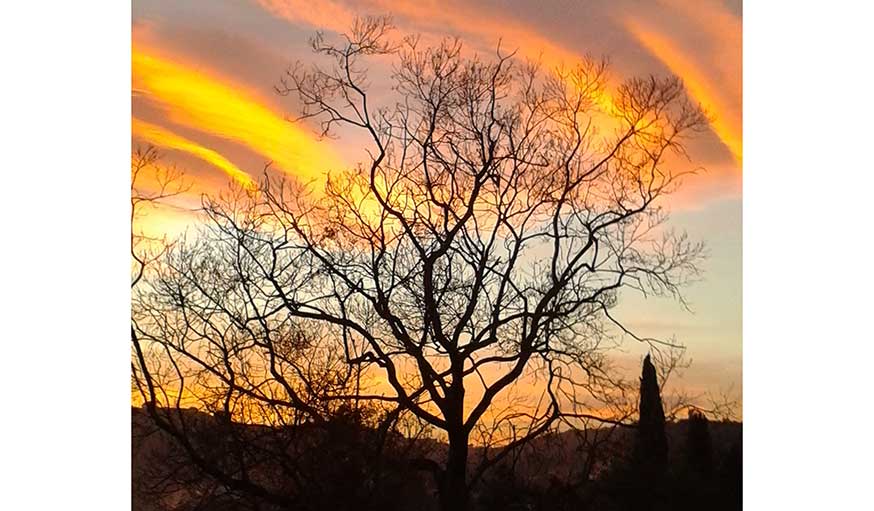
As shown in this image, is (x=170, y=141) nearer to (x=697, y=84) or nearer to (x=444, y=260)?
(x=444, y=260)

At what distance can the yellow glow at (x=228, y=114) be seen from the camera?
144 inches

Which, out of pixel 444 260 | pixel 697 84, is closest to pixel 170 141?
pixel 444 260

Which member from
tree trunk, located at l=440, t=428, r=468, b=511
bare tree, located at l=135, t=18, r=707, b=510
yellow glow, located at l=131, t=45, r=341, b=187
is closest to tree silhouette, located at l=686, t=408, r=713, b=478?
bare tree, located at l=135, t=18, r=707, b=510

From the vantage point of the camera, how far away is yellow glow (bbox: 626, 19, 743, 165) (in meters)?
3.90

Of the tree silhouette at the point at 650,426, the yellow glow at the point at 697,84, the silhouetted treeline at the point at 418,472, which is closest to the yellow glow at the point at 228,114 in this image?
the silhouetted treeline at the point at 418,472

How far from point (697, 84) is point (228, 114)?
1629 mm

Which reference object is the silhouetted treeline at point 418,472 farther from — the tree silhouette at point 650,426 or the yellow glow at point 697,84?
the yellow glow at point 697,84

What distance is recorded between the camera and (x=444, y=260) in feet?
12.4

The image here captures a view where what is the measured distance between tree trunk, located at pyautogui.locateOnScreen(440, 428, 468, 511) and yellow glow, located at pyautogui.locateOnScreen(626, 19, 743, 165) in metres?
1.40

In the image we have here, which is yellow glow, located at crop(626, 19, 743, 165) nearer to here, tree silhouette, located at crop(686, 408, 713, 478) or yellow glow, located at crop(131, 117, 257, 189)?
tree silhouette, located at crop(686, 408, 713, 478)

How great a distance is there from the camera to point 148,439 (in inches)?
143
